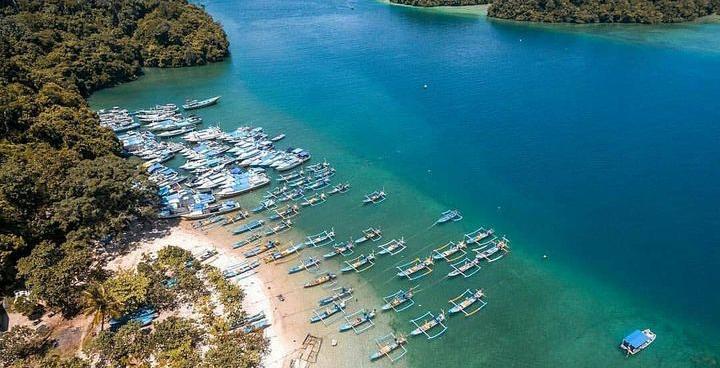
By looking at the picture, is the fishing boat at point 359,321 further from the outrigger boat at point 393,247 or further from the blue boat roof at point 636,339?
the blue boat roof at point 636,339

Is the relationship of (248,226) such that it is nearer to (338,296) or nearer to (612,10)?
(338,296)

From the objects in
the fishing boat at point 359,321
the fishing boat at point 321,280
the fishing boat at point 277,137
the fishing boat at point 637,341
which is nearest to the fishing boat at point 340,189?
the fishing boat at point 321,280

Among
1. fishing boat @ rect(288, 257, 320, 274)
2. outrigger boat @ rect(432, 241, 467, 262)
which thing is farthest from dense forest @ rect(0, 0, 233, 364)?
outrigger boat @ rect(432, 241, 467, 262)

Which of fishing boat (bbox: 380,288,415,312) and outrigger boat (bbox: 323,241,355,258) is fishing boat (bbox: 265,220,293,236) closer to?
outrigger boat (bbox: 323,241,355,258)

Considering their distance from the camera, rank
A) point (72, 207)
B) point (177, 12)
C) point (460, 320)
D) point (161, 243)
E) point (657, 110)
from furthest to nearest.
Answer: point (177, 12) → point (657, 110) → point (161, 243) → point (72, 207) → point (460, 320)

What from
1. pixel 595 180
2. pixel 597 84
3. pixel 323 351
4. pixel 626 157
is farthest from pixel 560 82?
pixel 323 351

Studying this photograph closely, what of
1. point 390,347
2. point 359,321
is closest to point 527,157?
point 359,321

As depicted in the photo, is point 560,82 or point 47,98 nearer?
point 47,98

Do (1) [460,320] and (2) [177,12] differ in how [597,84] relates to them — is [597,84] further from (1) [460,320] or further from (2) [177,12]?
(2) [177,12]
